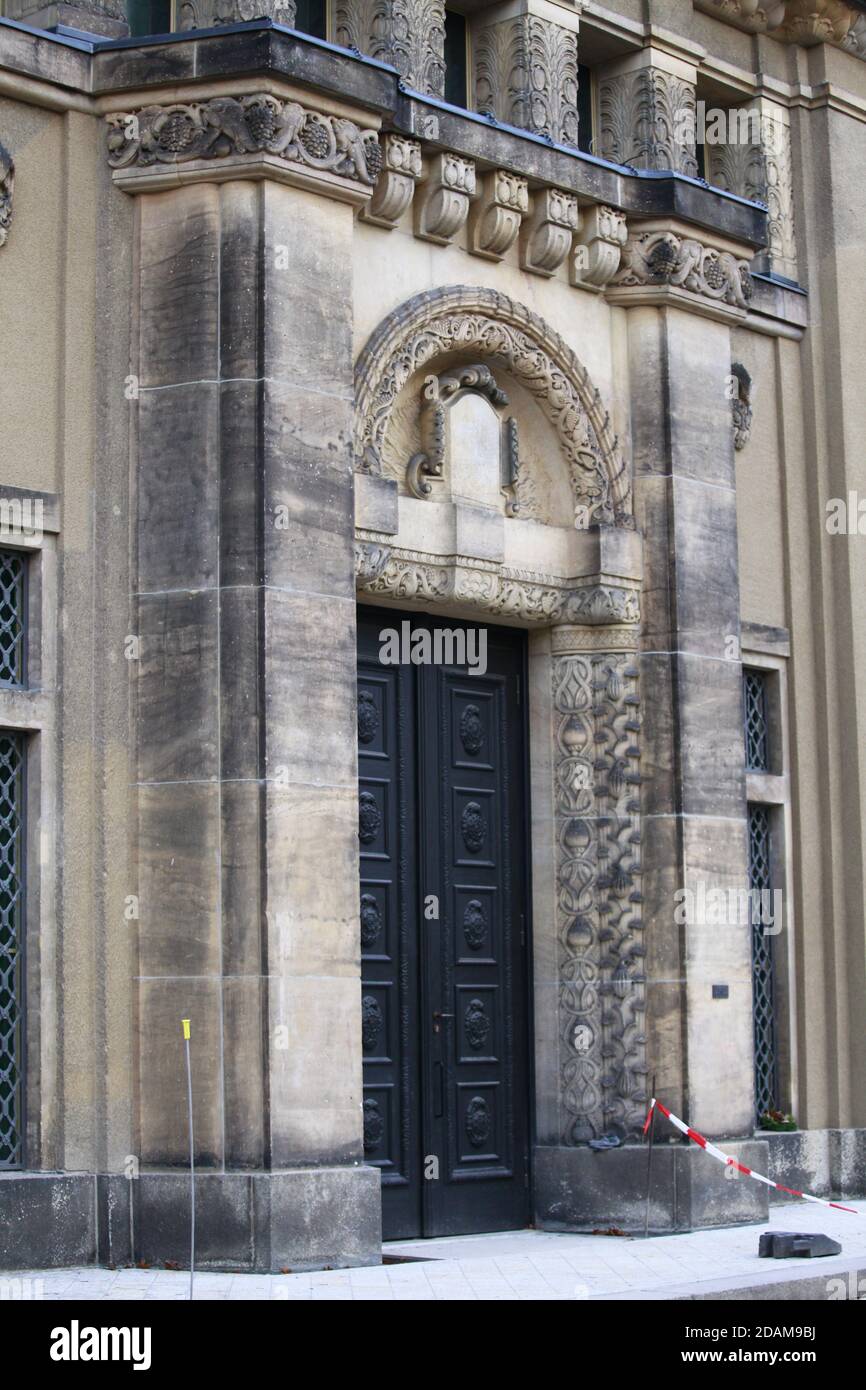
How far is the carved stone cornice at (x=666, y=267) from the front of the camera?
1609 cm

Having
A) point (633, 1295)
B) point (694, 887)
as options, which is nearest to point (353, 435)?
point (694, 887)

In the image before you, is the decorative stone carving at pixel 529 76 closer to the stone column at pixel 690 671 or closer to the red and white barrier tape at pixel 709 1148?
the stone column at pixel 690 671

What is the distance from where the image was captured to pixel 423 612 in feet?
49.9

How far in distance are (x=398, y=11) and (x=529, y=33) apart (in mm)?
1208

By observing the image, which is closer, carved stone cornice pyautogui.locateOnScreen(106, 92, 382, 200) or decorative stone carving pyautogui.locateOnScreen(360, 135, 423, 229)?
carved stone cornice pyautogui.locateOnScreen(106, 92, 382, 200)

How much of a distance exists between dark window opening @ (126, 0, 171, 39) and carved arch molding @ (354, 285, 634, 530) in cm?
223

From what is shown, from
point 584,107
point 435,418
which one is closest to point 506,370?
point 435,418

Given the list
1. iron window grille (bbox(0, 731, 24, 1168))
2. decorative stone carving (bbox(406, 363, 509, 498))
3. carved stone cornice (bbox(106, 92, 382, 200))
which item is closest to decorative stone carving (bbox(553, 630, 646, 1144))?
decorative stone carving (bbox(406, 363, 509, 498))

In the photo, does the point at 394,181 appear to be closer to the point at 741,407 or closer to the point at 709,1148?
the point at 741,407

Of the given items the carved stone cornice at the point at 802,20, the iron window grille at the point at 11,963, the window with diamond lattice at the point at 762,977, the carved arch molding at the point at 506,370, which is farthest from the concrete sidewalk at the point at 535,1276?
the carved stone cornice at the point at 802,20

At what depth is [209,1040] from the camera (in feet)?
41.8

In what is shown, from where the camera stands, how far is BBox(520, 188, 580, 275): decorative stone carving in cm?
1553

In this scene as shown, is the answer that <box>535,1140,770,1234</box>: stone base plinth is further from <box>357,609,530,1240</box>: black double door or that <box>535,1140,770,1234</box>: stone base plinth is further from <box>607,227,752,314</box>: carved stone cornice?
<box>607,227,752,314</box>: carved stone cornice

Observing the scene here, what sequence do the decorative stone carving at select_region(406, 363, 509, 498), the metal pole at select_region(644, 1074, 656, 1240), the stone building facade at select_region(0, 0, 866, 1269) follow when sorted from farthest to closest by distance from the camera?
the decorative stone carving at select_region(406, 363, 509, 498) → the metal pole at select_region(644, 1074, 656, 1240) → the stone building facade at select_region(0, 0, 866, 1269)
